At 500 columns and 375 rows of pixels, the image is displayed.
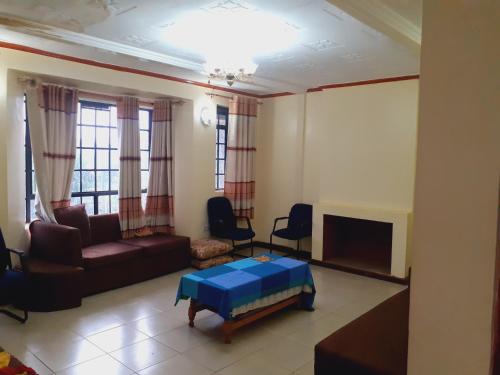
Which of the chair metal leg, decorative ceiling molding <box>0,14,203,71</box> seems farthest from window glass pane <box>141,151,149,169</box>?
the chair metal leg

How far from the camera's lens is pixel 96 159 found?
16.5 ft

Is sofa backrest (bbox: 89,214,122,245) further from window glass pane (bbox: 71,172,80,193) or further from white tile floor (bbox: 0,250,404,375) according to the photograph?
white tile floor (bbox: 0,250,404,375)

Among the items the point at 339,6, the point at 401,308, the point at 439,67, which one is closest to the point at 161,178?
the point at 339,6

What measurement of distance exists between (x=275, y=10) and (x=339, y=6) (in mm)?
459

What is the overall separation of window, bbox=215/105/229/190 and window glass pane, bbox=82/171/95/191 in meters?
1.88

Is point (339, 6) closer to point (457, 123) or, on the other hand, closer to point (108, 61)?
point (457, 123)

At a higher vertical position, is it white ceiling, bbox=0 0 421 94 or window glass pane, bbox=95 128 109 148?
white ceiling, bbox=0 0 421 94

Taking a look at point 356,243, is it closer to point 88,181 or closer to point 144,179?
point 144,179

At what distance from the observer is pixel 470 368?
1093 mm

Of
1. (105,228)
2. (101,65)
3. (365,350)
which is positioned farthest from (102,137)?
(365,350)

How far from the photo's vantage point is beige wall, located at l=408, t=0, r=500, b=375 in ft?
3.39

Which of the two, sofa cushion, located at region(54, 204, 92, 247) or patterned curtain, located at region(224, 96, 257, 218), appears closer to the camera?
sofa cushion, located at region(54, 204, 92, 247)

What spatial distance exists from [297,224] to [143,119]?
2701mm

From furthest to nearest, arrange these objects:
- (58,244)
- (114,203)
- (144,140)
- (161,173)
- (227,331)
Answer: (144,140) → (161,173) → (114,203) → (58,244) → (227,331)
